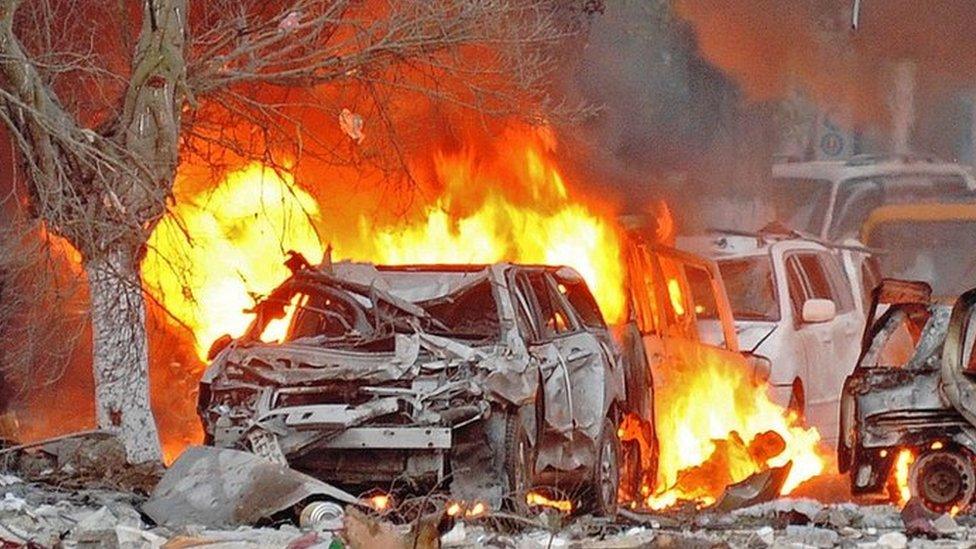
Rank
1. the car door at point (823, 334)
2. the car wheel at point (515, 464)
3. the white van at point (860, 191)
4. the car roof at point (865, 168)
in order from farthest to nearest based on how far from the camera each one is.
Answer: the car roof at point (865, 168) < the white van at point (860, 191) < the car door at point (823, 334) < the car wheel at point (515, 464)

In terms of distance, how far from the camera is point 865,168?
25.3 m

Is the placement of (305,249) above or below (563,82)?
below

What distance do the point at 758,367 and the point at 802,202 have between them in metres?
9.70

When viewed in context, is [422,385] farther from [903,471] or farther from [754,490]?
[903,471]

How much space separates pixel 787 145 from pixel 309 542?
18681 millimetres

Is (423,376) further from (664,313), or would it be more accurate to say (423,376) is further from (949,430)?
(664,313)

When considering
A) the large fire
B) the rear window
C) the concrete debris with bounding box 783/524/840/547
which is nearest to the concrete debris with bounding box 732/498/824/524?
the concrete debris with bounding box 783/524/840/547

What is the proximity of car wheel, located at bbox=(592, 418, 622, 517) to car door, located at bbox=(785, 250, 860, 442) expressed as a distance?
4.35 metres

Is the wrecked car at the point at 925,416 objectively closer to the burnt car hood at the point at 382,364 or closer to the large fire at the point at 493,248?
the large fire at the point at 493,248

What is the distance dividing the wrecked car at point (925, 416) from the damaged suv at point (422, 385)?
70.5 inches

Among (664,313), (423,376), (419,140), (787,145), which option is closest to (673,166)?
(787,145)

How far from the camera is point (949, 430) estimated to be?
499 inches

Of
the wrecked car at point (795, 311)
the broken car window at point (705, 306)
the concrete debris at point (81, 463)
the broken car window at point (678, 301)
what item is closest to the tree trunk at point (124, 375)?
the concrete debris at point (81, 463)

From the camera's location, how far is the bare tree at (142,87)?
13.6m
